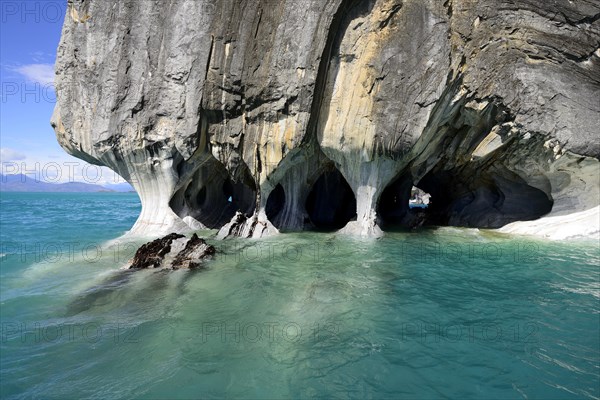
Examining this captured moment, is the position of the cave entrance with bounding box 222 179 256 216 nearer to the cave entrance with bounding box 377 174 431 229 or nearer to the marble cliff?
the marble cliff

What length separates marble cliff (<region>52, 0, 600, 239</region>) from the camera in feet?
37.9

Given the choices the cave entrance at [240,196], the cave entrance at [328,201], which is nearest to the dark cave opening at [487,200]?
the cave entrance at [328,201]

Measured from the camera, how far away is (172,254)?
952 centimetres

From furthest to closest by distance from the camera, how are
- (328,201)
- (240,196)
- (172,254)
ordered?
1. (328,201)
2. (240,196)
3. (172,254)

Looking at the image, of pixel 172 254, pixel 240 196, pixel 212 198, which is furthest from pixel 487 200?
pixel 172 254

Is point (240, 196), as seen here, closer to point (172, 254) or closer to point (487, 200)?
point (172, 254)

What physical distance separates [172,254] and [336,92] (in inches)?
298

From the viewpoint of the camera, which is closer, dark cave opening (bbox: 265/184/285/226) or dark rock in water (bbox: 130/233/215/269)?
dark rock in water (bbox: 130/233/215/269)

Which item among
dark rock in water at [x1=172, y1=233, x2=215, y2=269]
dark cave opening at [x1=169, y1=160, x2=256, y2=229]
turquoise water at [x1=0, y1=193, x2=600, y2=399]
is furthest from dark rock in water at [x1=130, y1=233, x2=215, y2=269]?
dark cave opening at [x1=169, y1=160, x2=256, y2=229]

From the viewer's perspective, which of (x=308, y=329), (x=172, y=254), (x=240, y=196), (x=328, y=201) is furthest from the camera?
(x=328, y=201)

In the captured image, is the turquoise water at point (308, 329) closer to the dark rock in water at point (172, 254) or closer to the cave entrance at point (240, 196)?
→ the dark rock in water at point (172, 254)

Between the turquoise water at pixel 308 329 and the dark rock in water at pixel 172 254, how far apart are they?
0.57 meters

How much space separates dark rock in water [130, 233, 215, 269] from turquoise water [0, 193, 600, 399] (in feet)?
1.88

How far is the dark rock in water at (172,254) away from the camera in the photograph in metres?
8.97
